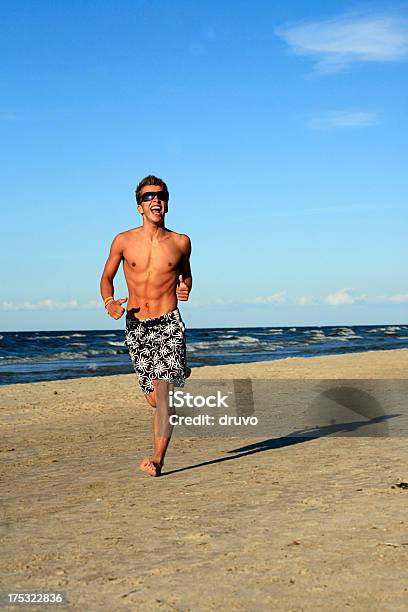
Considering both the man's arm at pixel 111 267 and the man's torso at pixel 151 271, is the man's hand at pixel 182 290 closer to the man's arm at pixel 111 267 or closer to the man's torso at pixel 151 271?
the man's torso at pixel 151 271

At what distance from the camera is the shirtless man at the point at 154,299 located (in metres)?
6.31

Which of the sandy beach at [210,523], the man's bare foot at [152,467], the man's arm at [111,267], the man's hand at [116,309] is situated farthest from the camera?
the man's arm at [111,267]

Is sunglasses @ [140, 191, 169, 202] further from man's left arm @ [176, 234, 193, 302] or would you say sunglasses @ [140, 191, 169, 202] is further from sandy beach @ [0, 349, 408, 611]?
sandy beach @ [0, 349, 408, 611]

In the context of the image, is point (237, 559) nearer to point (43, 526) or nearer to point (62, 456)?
point (43, 526)

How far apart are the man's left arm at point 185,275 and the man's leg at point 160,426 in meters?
0.72

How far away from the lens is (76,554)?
4.09 m

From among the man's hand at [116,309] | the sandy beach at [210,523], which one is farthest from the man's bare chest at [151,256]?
the sandy beach at [210,523]

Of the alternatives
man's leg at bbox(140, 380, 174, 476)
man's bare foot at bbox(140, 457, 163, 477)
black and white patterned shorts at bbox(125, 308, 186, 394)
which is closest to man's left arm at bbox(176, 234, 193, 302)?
black and white patterned shorts at bbox(125, 308, 186, 394)

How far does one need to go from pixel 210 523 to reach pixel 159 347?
192 centimetres

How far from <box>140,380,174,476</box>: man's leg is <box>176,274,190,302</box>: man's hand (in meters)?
0.69

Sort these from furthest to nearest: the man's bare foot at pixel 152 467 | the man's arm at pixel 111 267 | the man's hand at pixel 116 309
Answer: the man's arm at pixel 111 267
the man's bare foot at pixel 152 467
the man's hand at pixel 116 309

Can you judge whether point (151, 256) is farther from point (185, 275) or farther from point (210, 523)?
point (210, 523)

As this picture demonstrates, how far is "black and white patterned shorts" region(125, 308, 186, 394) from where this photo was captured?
6305 millimetres

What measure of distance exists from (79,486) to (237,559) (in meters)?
2.31
